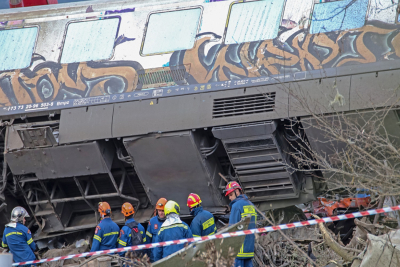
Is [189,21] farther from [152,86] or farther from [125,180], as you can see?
[125,180]

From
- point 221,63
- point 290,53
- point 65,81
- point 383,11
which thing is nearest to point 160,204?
point 221,63

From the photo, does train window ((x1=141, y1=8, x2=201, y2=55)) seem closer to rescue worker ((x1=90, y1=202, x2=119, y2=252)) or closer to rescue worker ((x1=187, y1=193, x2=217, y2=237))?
rescue worker ((x1=90, y1=202, x2=119, y2=252))

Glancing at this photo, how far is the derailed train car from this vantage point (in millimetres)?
7699

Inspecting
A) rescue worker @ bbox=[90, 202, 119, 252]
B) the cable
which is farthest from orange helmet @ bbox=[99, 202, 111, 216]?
the cable

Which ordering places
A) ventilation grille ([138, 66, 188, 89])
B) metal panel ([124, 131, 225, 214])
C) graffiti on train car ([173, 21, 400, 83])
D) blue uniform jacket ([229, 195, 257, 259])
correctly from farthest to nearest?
1. ventilation grille ([138, 66, 188, 89])
2. metal panel ([124, 131, 225, 214])
3. graffiti on train car ([173, 21, 400, 83])
4. blue uniform jacket ([229, 195, 257, 259])

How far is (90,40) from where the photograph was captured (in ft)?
29.7

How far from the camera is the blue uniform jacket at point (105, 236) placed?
297 inches

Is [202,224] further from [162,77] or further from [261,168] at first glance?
[162,77]

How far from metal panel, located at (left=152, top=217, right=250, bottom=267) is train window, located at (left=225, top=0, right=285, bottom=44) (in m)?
3.73

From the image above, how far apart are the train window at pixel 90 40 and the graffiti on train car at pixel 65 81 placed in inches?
5.9

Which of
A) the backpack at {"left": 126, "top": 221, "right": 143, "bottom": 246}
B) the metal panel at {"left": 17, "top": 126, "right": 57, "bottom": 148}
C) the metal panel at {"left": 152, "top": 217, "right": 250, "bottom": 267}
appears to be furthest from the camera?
the metal panel at {"left": 17, "top": 126, "right": 57, "bottom": 148}

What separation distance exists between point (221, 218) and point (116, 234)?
6.12 ft

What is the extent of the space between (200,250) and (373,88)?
140 inches

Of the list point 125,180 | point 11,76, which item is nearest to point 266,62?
point 125,180
